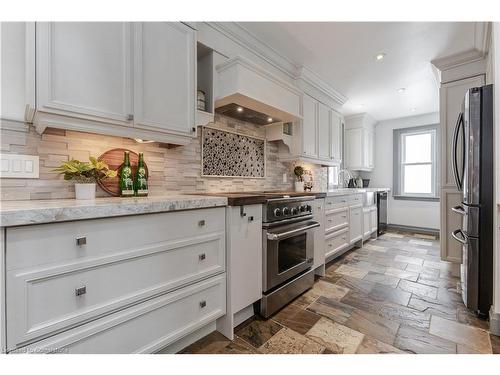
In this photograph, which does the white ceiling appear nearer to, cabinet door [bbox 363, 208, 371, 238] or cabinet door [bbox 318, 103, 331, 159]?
cabinet door [bbox 318, 103, 331, 159]

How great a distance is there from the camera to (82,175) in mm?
1328

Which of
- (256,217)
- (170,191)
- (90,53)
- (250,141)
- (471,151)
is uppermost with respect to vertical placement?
(90,53)

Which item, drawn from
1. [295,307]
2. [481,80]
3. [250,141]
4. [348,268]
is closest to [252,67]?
[250,141]

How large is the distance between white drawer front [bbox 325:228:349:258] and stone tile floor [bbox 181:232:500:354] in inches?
9.5

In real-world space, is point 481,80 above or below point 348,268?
above

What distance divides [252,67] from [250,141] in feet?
2.66

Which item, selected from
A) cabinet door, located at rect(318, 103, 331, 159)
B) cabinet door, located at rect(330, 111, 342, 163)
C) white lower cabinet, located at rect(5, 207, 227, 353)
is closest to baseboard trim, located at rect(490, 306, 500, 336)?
white lower cabinet, located at rect(5, 207, 227, 353)

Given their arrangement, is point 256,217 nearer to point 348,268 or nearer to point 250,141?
point 250,141

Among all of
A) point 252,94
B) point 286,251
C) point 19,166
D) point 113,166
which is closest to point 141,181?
point 113,166

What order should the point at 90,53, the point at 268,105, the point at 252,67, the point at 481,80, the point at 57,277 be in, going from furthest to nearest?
the point at 481,80, the point at 268,105, the point at 252,67, the point at 90,53, the point at 57,277

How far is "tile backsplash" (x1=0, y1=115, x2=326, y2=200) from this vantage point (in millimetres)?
1236

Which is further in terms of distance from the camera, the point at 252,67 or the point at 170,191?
the point at 252,67

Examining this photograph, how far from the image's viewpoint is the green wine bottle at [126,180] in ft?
5.10

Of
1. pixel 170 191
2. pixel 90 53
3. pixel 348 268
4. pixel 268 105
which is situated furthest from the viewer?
pixel 348 268
